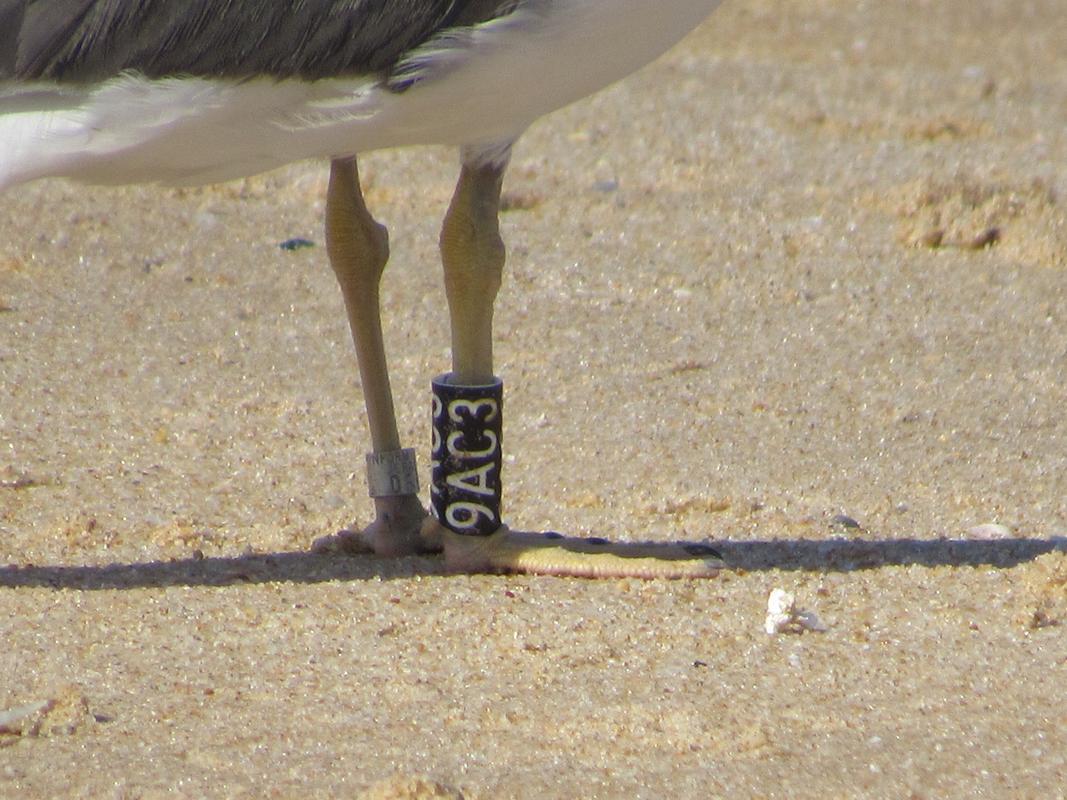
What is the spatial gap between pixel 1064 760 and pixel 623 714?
766 millimetres

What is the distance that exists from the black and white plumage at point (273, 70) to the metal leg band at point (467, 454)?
64 cm

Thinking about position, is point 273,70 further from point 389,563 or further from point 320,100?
point 389,563

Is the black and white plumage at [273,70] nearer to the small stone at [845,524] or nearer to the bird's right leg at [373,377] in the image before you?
the bird's right leg at [373,377]

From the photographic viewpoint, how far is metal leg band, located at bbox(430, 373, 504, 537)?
3908 mm

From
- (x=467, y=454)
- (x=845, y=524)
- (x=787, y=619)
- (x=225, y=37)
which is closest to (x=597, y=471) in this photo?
(x=845, y=524)

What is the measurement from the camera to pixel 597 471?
15.3 ft

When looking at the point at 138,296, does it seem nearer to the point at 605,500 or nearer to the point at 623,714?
the point at 605,500

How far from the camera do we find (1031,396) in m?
5.14

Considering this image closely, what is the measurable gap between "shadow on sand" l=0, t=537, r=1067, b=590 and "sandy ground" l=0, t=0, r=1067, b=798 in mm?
14

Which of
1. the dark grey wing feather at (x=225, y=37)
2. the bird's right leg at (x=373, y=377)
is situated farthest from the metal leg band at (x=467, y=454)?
the dark grey wing feather at (x=225, y=37)

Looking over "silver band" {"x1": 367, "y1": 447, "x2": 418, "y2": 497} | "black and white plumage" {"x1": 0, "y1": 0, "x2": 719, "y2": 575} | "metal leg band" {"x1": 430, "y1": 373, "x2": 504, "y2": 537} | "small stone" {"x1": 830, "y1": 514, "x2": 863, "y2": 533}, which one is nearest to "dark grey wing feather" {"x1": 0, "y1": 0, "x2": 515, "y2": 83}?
"black and white plumage" {"x1": 0, "y1": 0, "x2": 719, "y2": 575}

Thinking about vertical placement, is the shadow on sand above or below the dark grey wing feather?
below

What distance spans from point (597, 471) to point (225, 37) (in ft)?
5.61

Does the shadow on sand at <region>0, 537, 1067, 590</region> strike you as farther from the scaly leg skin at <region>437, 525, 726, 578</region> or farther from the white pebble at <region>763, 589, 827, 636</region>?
the white pebble at <region>763, 589, 827, 636</region>
